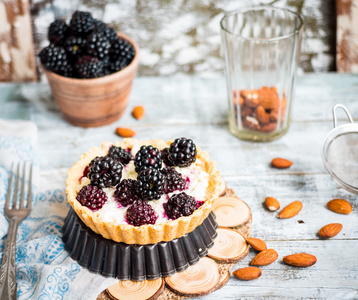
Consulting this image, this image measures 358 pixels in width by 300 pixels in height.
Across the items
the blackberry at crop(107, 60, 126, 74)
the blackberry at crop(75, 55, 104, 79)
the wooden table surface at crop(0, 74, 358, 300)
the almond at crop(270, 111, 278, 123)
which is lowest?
the wooden table surface at crop(0, 74, 358, 300)

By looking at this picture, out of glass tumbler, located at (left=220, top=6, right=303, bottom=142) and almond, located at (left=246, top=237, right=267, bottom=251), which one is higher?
glass tumbler, located at (left=220, top=6, right=303, bottom=142)

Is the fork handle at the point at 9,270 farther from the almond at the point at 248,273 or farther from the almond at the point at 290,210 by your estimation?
the almond at the point at 290,210

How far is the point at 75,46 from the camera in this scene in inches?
76.7

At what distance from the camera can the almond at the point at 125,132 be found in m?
2.05

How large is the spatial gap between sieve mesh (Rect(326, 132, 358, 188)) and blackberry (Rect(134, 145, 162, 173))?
0.68 metres

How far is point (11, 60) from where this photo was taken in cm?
248

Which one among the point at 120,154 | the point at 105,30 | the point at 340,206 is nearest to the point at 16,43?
Result: the point at 105,30

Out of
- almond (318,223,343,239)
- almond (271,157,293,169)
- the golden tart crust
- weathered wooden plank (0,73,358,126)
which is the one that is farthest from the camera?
weathered wooden plank (0,73,358,126)

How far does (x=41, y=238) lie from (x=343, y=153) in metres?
1.17

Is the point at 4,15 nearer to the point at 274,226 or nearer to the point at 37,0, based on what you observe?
the point at 37,0

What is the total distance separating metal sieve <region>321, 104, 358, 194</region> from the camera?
5.56 ft

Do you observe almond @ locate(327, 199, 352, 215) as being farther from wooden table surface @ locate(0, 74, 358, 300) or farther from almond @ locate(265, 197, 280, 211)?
almond @ locate(265, 197, 280, 211)

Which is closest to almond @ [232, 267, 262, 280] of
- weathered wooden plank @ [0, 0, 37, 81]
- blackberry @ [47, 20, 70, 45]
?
blackberry @ [47, 20, 70, 45]

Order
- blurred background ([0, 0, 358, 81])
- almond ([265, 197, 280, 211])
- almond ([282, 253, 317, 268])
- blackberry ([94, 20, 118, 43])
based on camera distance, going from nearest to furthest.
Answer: almond ([282, 253, 317, 268])
almond ([265, 197, 280, 211])
blackberry ([94, 20, 118, 43])
blurred background ([0, 0, 358, 81])
